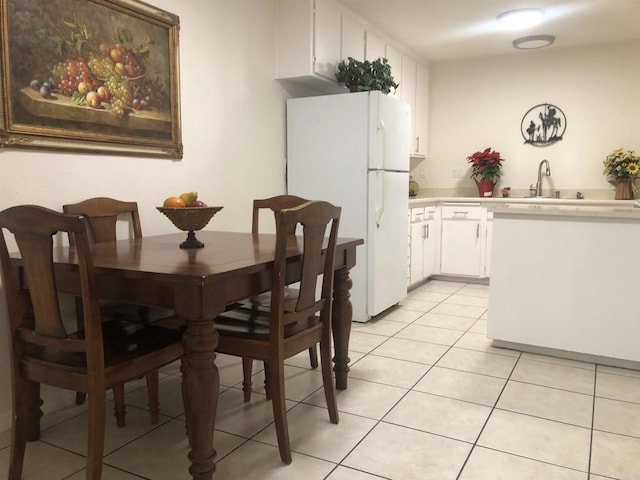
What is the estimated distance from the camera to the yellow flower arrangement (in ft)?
14.9

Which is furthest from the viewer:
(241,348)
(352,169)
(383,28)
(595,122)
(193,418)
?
(595,122)

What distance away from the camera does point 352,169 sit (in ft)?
11.4

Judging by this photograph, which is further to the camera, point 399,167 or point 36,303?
point 399,167

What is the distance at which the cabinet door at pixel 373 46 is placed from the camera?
4172mm

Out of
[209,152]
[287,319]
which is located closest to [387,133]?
[209,152]

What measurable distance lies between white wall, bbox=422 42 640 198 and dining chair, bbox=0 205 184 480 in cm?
452

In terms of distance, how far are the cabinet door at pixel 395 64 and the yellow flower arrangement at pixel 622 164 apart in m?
2.12

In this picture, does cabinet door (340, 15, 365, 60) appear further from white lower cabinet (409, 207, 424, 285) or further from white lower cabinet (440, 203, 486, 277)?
white lower cabinet (440, 203, 486, 277)

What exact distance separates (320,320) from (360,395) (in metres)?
0.56

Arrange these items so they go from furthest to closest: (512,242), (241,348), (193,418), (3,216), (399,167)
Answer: (399,167), (512,242), (241,348), (193,418), (3,216)

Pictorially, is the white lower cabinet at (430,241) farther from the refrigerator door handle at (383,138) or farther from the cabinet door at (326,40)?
the cabinet door at (326,40)

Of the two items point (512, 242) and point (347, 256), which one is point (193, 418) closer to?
point (347, 256)

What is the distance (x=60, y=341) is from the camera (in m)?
1.54

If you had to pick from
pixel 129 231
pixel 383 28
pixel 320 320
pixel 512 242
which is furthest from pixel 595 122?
pixel 129 231
